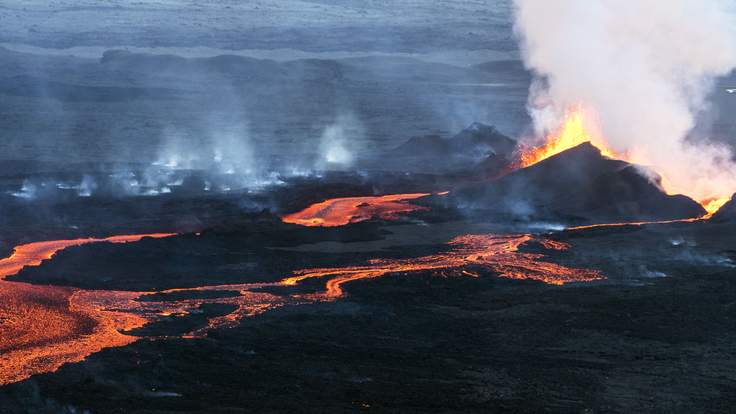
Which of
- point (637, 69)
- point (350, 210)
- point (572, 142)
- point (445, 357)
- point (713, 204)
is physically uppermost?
point (637, 69)

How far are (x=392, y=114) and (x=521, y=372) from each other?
1875 inches

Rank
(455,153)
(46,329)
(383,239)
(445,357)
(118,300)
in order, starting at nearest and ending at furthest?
(445,357) < (46,329) < (118,300) < (383,239) < (455,153)

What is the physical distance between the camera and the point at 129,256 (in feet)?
98.1

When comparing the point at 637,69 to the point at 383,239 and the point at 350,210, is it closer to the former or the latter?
the point at 350,210

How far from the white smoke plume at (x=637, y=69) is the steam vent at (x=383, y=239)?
12 cm

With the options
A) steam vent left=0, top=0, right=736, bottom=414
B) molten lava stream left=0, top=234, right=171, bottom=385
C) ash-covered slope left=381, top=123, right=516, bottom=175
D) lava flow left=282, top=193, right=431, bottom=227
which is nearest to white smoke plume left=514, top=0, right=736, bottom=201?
steam vent left=0, top=0, right=736, bottom=414

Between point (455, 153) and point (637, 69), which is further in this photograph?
point (455, 153)

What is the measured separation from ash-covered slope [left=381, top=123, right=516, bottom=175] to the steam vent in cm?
17

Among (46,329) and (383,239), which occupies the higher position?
(383,239)

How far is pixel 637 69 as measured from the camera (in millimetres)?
44719

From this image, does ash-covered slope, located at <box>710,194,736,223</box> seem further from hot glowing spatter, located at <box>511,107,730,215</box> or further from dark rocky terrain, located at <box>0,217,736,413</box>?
dark rocky terrain, located at <box>0,217,736,413</box>

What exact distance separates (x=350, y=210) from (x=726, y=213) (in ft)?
38.6

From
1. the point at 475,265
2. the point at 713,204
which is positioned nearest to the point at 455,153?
the point at 713,204

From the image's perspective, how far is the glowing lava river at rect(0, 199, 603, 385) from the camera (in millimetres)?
22125
